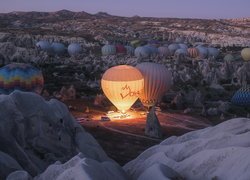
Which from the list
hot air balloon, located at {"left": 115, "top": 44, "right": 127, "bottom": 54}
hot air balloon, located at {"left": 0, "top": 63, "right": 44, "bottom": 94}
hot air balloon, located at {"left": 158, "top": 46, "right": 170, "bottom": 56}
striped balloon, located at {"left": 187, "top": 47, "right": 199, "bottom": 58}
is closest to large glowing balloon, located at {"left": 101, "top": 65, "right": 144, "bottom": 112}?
hot air balloon, located at {"left": 0, "top": 63, "right": 44, "bottom": 94}

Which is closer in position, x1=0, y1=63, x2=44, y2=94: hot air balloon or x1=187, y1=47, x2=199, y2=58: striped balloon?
x1=0, y1=63, x2=44, y2=94: hot air balloon

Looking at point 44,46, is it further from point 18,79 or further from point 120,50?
point 18,79

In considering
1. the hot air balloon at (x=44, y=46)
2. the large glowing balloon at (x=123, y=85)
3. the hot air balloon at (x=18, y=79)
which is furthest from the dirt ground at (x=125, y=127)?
the hot air balloon at (x=44, y=46)

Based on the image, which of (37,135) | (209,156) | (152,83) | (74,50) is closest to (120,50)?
(74,50)

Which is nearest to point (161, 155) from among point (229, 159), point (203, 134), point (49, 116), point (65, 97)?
point (203, 134)

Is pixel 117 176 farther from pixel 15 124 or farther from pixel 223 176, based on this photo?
pixel 15 124

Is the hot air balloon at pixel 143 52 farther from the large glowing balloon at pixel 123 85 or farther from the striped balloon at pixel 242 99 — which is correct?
the large glowing balloon at pixel 123 85

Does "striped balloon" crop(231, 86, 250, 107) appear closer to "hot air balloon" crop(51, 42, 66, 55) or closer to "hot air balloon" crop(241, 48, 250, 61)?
A: "hot air balloon" crop(241, 48, 250, 61)
